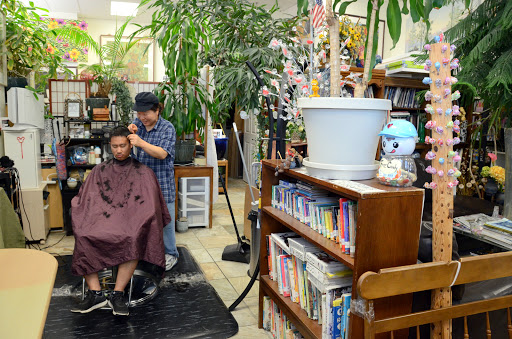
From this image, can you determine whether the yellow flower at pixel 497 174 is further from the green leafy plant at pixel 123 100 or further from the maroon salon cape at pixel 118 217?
the green leafy plant at pixel 123 100

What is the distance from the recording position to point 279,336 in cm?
230

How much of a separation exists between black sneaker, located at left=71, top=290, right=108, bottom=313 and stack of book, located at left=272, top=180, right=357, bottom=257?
125 cm

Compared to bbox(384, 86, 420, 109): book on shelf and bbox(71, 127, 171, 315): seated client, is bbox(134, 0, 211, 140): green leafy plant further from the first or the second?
bbox(384, 86, 420, 109): book on shelf

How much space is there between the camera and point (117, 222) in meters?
2.76

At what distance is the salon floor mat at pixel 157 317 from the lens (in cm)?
243

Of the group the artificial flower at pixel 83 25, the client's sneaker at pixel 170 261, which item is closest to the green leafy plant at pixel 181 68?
the client's sneaker at pixel 170 261

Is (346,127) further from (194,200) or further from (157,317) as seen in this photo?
(194,200)

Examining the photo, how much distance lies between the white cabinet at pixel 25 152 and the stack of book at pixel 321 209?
2589 mm

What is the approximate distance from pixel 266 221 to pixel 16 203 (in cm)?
237

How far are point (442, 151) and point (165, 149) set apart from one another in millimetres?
2154

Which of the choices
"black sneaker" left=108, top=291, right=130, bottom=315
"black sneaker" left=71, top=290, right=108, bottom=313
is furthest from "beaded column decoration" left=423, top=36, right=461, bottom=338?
A: "black sneaker" left=71, top=290, right=108, bottom=313

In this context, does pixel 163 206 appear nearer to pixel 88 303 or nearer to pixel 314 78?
pixel 88 303

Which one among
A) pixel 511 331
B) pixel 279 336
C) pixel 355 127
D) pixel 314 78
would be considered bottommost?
pixel 279 336

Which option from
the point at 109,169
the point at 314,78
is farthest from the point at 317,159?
the point at 109,169
